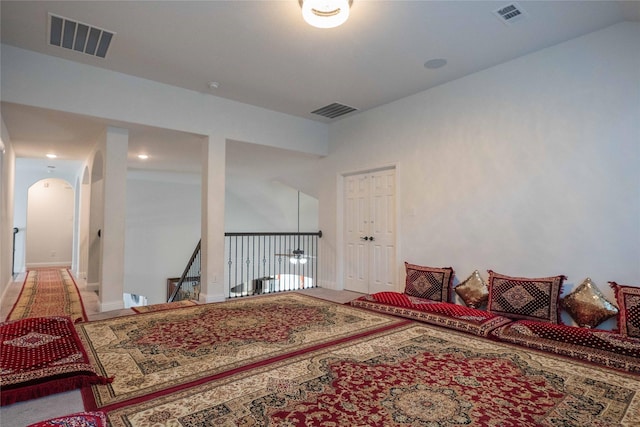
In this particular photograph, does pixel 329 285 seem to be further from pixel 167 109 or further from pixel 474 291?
pixel 167 109

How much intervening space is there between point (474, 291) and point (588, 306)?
1.08 m

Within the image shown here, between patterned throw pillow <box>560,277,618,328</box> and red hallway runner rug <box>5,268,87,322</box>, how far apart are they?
5164 millimetres

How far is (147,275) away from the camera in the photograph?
9.09 m

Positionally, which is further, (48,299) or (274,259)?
(274,259)

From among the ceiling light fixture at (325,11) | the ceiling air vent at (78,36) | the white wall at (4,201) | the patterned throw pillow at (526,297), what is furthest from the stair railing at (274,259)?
the ceiling light fixture at (325,11)

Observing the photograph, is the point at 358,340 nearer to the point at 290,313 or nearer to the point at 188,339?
the point at 290,313

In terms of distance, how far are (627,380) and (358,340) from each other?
73.6 inches

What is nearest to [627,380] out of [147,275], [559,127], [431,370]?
[431,370]

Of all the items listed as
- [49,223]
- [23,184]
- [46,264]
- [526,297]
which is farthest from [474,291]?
[49,223]

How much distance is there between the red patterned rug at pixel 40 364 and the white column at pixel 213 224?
1.84m

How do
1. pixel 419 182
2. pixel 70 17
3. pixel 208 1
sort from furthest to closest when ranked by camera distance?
pixel 419 182 → pixel 70 17 → pixel 208 1

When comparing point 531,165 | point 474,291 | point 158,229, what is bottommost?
point 474,291

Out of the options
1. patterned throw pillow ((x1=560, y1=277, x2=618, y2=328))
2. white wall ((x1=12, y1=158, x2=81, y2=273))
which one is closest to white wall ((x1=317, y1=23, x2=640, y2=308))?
patterned throw pillow ((x1=560, y1=277, x2=618, y2=328))

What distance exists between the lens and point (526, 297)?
11.6 ft
